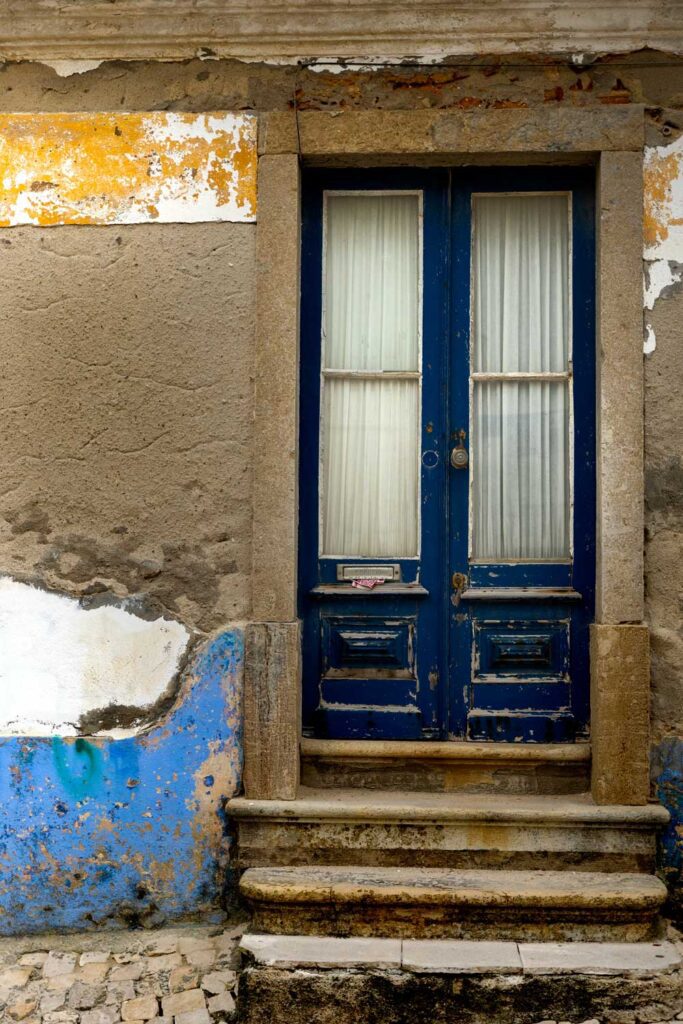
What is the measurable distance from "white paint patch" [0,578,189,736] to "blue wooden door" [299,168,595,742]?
25.2 inches

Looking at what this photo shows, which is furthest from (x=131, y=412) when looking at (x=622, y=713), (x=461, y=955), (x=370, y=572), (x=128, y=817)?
(x=461, y=955)

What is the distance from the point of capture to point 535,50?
Result: 12.9 ft

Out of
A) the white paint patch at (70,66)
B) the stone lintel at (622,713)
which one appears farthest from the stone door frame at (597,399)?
the white paint patch at (70,66)

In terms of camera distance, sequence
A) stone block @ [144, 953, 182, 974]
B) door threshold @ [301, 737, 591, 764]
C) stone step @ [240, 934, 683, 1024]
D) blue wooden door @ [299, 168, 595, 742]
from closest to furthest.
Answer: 1. stone step @ [240, 934, 683, 1024]
2. stone block @ [144, 953, 182, 974]
3. door threshold @ [301, 737, 591, 764]
4. blue wooden door @ [299, 168, 595, 742]

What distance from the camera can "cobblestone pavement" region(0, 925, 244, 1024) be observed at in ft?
10.9

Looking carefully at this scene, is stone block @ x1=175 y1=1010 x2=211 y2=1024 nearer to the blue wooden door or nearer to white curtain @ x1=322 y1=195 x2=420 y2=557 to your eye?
the blue wooden door

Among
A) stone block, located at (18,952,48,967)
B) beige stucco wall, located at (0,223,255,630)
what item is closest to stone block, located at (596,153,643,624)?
beige stucco wall, located at (0,223,255,630)

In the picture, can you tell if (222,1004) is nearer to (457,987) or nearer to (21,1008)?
(21,1008)

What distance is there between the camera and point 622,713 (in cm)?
377

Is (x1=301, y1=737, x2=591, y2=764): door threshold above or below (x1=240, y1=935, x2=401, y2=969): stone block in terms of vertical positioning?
above

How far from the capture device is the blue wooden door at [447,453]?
13.4 feet

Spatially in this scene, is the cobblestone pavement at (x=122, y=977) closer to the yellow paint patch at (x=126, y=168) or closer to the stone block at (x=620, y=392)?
the stone block at (x=620, y=392)

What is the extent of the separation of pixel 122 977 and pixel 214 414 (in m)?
2.11

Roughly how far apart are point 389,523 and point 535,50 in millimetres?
1984
